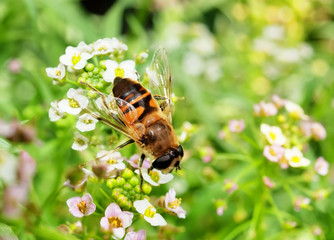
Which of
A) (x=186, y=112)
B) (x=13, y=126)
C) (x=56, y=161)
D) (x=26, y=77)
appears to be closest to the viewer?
(x=13, y=126)

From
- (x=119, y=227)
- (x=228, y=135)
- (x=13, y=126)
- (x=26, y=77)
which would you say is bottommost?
(x=228, y=135)

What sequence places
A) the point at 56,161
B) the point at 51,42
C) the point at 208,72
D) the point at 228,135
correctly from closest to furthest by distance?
1. the point at 56,161
2. the point at 228,135
3. the point at 51,42
4. the point at 208,72

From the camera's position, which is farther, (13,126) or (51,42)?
(51,42)

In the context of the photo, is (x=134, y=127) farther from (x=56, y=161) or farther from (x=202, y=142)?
(x=202, y=142)

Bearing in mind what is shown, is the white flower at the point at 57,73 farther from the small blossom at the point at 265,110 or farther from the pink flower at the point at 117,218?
the small blossom at the point at 265,110

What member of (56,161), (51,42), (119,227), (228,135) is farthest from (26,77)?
(119,227)

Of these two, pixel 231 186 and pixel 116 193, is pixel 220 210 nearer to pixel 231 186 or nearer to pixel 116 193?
pixel 231 186

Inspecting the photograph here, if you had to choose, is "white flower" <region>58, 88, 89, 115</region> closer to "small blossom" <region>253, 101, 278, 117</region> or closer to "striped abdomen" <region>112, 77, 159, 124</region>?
"striped abdomen" <region>112, 77, 159, 124</region>

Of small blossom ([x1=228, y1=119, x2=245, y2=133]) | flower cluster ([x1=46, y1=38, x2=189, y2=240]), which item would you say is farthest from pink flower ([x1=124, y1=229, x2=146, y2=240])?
small blossom ([x1=228, y1=119, x2=245, y2=133])
